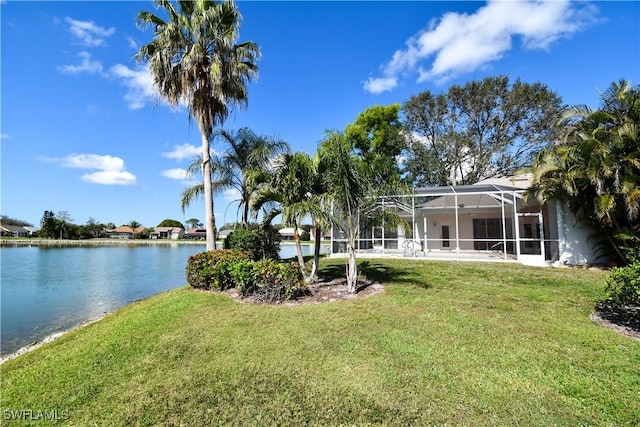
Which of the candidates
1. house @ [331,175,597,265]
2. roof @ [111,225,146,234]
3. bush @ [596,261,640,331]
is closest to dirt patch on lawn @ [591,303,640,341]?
bush @ [596,261,640,331]

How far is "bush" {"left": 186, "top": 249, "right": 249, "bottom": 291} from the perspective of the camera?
8312 millimetres

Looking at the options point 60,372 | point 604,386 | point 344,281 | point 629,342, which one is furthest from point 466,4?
point 60,372

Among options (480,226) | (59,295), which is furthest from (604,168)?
(59,295)

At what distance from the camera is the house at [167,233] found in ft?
293

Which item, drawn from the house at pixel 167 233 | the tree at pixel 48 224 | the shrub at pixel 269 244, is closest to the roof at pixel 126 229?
the house at pixel 167 233

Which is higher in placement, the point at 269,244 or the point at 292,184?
the point at 292,184

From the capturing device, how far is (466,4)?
13086mm

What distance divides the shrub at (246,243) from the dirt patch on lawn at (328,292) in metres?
3.01

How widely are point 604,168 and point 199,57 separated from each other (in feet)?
48.3

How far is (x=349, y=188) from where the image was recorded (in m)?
7.58

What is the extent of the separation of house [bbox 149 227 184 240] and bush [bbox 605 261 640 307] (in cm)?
9785

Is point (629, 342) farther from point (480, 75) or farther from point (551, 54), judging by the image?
point (480, 75)

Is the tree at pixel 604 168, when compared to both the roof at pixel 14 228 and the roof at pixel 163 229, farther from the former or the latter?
the roof at pixel 14 228

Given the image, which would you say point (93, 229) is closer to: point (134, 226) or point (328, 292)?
point (134, 226)
